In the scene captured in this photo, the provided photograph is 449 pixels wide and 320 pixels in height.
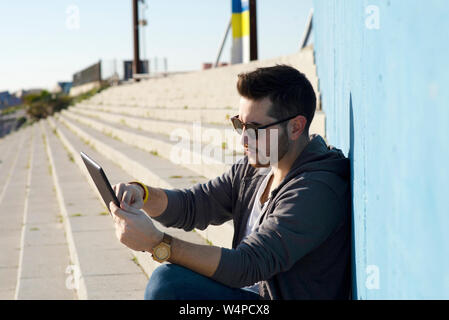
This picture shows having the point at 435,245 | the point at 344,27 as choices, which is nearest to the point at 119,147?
the point at 344,27

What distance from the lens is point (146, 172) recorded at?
5.58 metres

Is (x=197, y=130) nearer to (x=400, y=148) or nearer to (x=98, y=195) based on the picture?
(x=98, y=195)

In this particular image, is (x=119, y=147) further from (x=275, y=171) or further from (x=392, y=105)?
(x=392, y=105)

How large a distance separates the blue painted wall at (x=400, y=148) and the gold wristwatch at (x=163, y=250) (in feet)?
1.93

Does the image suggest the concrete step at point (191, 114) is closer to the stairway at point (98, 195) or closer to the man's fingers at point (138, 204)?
the stairway at point (98, 195)

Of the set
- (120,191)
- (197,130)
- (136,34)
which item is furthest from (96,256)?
(136,34)

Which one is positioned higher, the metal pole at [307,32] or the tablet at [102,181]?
the metal pole at [307,32]

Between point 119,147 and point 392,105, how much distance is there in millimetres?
7163

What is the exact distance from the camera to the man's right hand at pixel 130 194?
6.92 ft

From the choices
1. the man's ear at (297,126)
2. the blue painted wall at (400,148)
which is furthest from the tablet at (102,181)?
the blue painted wall at (400,148)

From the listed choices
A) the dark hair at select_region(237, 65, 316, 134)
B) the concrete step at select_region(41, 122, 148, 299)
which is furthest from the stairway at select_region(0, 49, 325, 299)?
the dark hair at select_region(237, 65, 316, 134)

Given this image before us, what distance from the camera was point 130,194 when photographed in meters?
2.14

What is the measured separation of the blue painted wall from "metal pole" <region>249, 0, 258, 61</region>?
23.6 ft

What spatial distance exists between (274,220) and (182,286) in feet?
1.13
